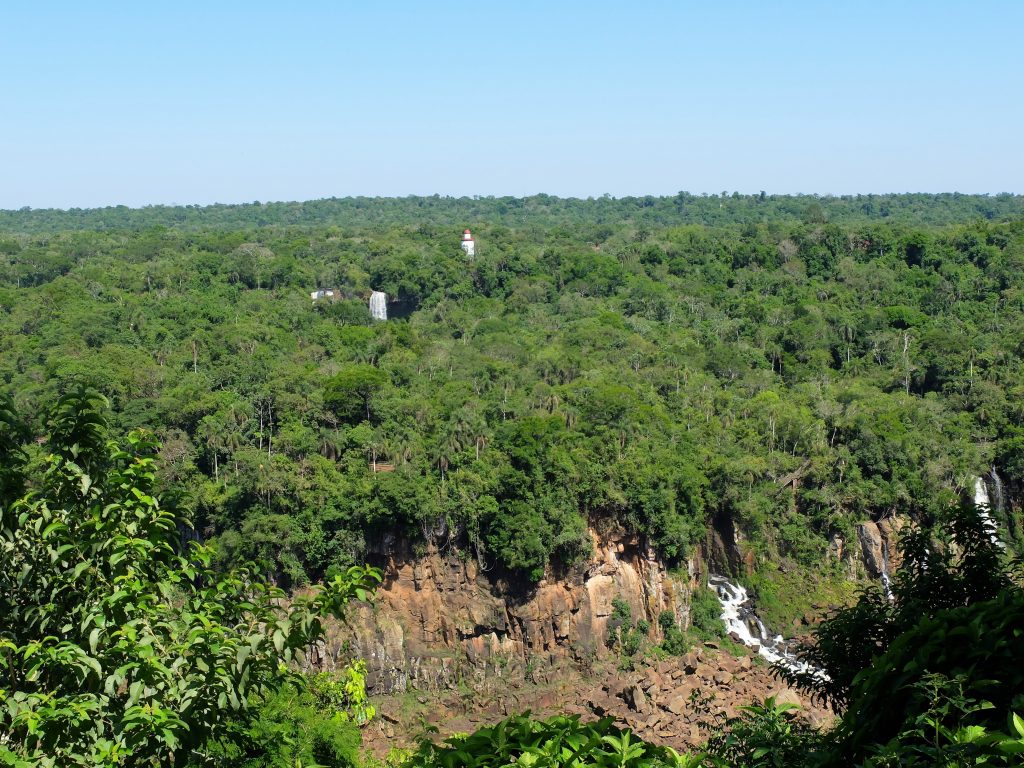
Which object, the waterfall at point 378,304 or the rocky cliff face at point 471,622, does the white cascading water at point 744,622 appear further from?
the waterfall at point 378,304

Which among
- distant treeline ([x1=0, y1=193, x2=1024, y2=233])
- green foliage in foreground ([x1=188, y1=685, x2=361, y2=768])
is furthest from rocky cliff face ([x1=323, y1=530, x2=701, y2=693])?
distant treeline ([x1=0, y1=193, x2=1024, y2=233])

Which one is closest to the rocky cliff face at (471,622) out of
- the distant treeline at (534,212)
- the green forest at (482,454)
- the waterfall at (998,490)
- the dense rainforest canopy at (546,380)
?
the dense rainforest canopy at (546,380)

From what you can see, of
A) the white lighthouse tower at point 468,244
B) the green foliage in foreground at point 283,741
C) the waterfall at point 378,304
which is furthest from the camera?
the white lighthouse tower at point 468,244

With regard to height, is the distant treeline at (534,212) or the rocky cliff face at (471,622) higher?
the distant treeline at (534,212)

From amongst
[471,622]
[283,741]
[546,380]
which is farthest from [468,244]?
[283,741]

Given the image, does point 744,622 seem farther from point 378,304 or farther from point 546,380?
point 378,304

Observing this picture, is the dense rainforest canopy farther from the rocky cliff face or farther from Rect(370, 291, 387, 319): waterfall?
the rocky cliff face

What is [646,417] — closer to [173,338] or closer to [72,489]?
[173,338]
